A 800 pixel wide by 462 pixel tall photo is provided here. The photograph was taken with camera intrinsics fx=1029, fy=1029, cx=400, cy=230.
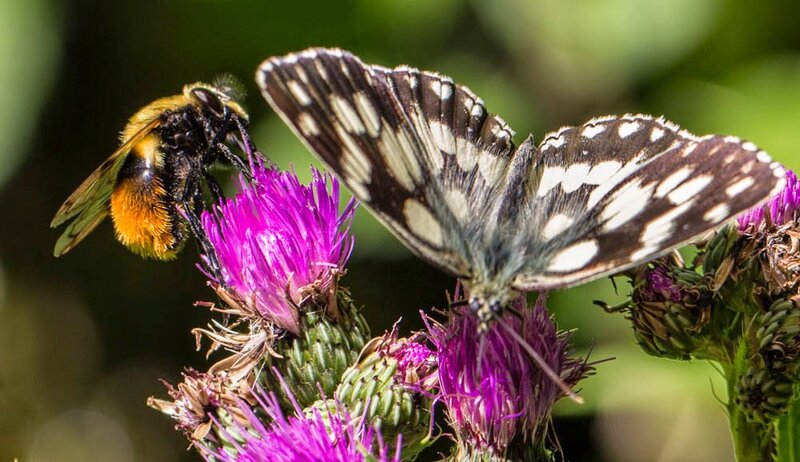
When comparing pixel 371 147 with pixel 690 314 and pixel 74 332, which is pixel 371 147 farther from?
pixel 74 332

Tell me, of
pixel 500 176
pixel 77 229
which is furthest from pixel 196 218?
pixel 500 176

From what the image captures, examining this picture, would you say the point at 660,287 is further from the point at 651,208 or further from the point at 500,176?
the point at 500,176

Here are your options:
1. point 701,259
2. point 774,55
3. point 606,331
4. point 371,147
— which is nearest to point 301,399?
point 371,147

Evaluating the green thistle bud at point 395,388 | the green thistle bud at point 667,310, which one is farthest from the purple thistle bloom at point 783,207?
the green thistle bud at point 395,388

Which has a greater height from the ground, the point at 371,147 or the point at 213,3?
the point at 213,3

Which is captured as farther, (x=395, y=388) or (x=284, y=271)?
(x=284, y=271)

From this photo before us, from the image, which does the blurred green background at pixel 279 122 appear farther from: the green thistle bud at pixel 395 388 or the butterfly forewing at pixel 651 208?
the butterfly forewing at pixel 651 208
